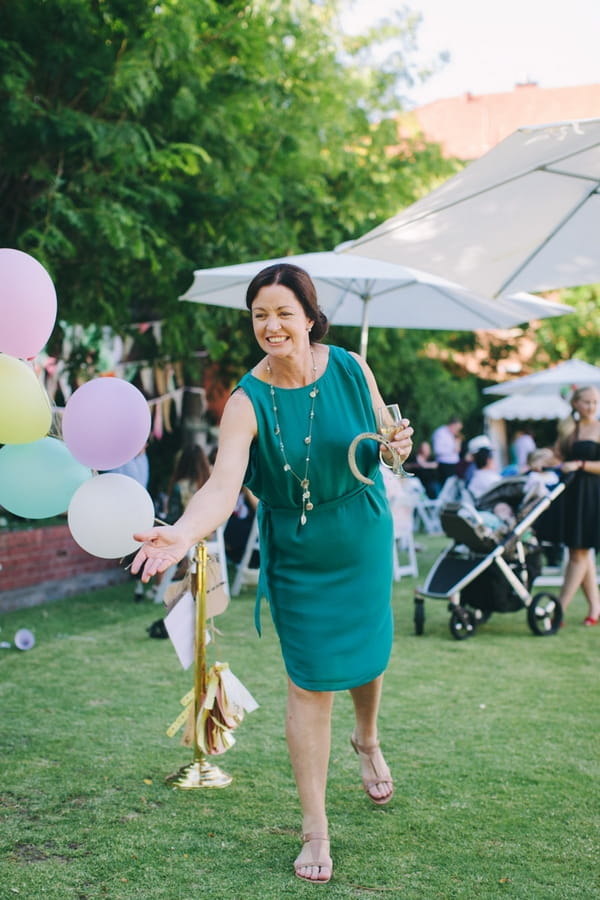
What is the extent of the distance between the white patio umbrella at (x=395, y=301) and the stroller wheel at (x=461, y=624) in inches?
86.1

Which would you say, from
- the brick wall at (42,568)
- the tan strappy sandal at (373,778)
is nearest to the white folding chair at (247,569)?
the brick wall at (42,568)

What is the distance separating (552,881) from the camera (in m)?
2.90

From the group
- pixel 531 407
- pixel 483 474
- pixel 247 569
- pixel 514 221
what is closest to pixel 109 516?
pixel 514 221

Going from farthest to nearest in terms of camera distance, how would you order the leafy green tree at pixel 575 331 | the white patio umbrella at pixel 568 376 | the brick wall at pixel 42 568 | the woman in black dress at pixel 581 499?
the leafy green tree at pixel 575 331, the white patio umbrella at pixel 568 376, the brick wall at pixel 42 568, the woman in black dress at pixel 581 499

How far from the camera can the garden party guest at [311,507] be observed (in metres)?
2.97

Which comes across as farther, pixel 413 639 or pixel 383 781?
pixel 413 639

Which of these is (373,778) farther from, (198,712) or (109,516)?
(109,516)

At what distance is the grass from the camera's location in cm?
293

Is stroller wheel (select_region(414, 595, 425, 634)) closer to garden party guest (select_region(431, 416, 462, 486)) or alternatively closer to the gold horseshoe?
the gold horseshoe

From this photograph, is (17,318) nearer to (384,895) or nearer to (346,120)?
(384,895)

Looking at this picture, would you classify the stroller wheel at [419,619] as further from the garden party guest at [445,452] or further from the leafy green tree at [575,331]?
the leafy green tree at [575,331]

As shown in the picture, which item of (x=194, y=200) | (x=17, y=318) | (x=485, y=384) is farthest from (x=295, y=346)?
(x=485, y=384)

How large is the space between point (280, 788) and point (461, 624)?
3414 millimetres

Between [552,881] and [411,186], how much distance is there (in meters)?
11.3
